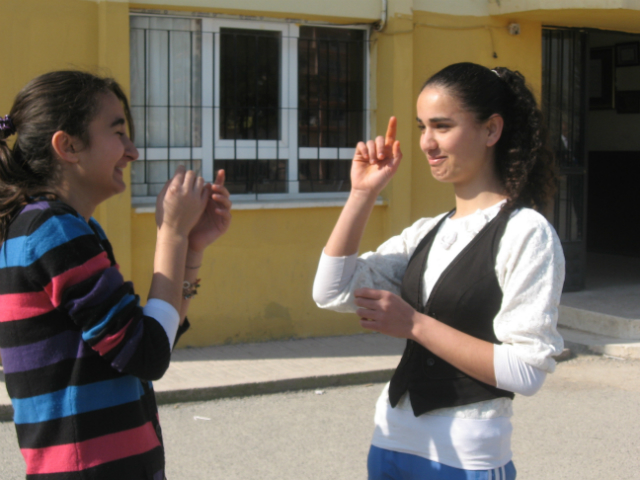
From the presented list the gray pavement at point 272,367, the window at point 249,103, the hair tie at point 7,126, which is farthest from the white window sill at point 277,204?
the hair tie at point 7,126

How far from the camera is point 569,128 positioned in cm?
808

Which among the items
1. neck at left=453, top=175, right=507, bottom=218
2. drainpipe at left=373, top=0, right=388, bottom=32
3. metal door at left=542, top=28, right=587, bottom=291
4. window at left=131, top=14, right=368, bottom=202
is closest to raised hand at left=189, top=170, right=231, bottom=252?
neck at left=453, top=175, right=507, bottom=218

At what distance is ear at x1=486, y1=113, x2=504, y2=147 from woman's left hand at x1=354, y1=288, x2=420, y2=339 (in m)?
0.53

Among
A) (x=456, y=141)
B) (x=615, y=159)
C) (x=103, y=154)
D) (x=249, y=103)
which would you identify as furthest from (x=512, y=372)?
(x=615, y=159)

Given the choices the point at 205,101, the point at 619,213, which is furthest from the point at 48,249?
the point at 619,213

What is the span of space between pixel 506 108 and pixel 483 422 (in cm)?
86

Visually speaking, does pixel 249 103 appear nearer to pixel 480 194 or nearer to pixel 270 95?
pixel 270 95

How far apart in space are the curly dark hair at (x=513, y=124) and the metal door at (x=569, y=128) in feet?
20.6

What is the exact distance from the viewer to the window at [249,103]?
6.29 meters

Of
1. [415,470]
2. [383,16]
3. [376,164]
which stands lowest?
[415,470]

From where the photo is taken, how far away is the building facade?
Answer: 591cm

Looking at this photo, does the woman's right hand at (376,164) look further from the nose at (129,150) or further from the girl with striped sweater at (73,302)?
the nose at (129,150)

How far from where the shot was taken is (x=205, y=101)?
21.2ft

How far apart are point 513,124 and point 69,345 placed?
1.30 meters
